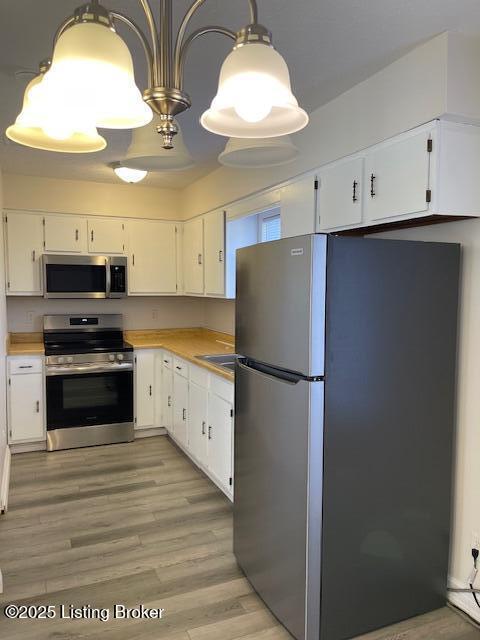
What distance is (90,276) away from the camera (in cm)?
448

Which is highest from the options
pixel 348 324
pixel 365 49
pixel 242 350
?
pixel 365 49

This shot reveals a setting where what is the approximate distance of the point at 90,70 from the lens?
92cm

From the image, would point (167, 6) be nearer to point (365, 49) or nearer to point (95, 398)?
point (365, 49)

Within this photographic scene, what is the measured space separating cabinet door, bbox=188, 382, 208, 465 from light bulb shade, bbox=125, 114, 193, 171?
6.79 ft

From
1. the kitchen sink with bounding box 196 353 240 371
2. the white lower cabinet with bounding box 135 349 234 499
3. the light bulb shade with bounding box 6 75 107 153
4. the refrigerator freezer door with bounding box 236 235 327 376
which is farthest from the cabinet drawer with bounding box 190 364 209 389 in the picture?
the light bulb shade with bounding box 6 75 107 153

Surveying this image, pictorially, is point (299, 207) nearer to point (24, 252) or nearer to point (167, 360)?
point (167, 360)

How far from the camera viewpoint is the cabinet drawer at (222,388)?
297 cm

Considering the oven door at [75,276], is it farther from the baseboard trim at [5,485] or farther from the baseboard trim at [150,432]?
the baseboard trim at [5,485]

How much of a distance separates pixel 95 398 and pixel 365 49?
343 centimetres

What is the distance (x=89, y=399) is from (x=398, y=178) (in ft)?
10.6

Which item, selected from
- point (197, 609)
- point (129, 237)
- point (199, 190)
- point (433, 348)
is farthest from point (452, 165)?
point (129, 237)

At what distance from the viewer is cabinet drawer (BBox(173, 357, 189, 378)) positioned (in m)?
3.85

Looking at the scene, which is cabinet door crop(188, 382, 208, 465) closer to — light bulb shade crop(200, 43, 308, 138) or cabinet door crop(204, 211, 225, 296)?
cabinet door crop(204, 211, 225, 296)

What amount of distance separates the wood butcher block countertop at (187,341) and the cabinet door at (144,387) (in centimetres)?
11
